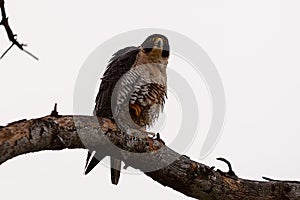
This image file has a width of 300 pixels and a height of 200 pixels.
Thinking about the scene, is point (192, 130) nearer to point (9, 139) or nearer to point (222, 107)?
point (222, 107)

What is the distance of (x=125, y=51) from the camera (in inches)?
235

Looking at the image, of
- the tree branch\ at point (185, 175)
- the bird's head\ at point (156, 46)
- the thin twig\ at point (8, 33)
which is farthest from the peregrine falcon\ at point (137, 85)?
the thin twig\ at point (8, 33)

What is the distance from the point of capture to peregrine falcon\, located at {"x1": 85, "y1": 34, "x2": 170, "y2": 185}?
5270 mm

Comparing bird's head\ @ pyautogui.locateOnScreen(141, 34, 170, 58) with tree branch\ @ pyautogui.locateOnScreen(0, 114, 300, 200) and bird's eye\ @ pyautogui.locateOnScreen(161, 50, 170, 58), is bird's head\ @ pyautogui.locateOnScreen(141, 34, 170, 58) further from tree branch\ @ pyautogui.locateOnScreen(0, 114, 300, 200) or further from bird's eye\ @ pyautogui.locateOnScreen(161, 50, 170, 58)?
tree branch\ @ pyautogui.locateOnScreen(0, 114, 300, 200)

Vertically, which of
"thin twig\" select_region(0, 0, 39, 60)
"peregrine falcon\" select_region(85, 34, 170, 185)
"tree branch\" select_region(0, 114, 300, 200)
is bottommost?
"tree branch\" select_region(0, 114, 300, 200)

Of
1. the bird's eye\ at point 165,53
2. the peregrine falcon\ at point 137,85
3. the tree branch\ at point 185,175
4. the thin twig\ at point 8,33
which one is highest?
the bird's eye\ at point 165,53

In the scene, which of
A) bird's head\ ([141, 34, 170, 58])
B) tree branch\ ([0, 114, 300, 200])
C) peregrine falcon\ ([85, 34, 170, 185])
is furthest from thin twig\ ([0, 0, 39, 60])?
bird's head\ ([141, 34, 170, 58])

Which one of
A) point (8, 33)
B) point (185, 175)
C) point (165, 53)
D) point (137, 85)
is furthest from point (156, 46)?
point (8, 33)

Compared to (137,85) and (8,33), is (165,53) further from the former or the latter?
(8,33)

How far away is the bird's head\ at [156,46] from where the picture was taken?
5.80m

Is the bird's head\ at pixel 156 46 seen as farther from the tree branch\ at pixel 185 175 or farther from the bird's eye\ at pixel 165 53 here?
the tree branch\ at pixel 185 175

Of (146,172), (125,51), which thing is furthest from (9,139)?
(125,51)

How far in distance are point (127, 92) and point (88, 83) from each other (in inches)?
18.7

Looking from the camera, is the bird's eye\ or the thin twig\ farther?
the bird's eye\
